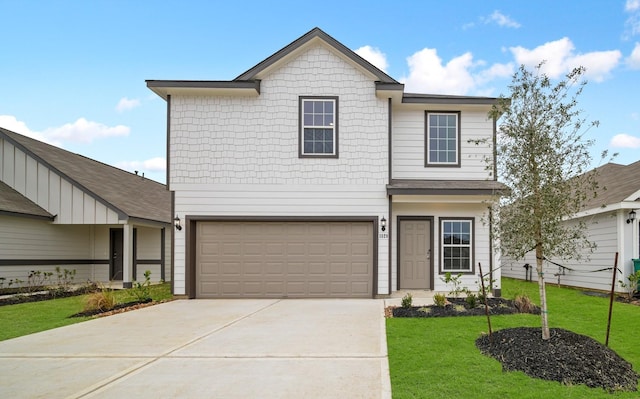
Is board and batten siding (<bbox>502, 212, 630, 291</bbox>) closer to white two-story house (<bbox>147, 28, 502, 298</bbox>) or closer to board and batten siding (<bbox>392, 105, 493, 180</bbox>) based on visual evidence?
board and batten siding (<bbox>392, 105, 493, 180</bbox>)

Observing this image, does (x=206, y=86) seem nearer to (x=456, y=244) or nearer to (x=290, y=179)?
(x=290, y=179)

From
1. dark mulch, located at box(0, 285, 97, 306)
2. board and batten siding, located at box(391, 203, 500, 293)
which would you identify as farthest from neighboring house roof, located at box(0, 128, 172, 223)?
board and batten siding, located at box(391, 203, 500, 293)

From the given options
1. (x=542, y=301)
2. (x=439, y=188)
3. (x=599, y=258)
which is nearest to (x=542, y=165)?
(x=542, y=301)

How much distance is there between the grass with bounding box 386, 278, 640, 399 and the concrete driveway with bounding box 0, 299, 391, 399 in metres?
0.32

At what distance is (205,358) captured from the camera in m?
6.46

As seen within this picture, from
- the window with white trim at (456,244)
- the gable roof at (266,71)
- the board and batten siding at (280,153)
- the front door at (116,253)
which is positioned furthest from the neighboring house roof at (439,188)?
the front door at (116,253)

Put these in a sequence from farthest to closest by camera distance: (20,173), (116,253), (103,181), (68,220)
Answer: (116,253) → (103,181) → (20,173) → (68,220)

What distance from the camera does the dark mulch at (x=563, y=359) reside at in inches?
210

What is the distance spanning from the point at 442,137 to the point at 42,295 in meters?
13.0

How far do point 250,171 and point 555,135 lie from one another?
8.42 metres

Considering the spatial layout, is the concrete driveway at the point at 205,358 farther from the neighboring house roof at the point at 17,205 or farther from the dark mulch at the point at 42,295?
the neighboring house roof at the point at 17,205

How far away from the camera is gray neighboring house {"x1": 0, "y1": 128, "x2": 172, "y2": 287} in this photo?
1590 cm

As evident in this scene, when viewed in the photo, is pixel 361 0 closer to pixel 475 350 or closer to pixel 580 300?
pixel 580 300

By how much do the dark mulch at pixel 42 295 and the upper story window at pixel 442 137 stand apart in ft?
38.8
